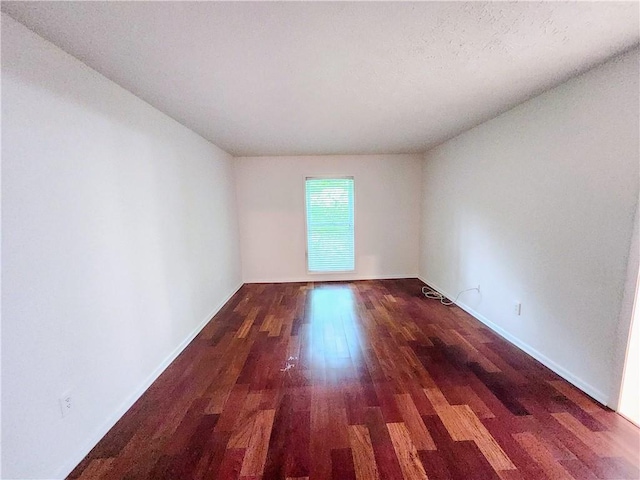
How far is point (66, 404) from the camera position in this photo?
1.38m

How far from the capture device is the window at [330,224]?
475cm

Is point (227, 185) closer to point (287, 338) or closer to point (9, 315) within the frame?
point (287, 338)

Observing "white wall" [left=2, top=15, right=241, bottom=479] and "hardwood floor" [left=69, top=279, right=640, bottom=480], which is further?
"hardwood floor" [left=69, top=279, right=640, bottom=480]

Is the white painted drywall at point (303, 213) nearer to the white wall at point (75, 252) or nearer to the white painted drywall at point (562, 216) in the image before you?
the white painted drywall at point (562, 216)

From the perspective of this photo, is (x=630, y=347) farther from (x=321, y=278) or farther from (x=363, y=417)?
(x=321, y=278)

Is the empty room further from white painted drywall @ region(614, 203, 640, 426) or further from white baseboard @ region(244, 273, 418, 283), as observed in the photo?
white baseboard @ region(244, 273, 418, 283)

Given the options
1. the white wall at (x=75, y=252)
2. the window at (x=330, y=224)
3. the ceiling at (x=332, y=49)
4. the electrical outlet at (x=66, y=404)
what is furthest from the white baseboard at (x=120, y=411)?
the window at (x=330, y=224)

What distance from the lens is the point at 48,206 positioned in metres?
1.32

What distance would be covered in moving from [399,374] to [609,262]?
1594mm

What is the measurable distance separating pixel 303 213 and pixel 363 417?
350cm

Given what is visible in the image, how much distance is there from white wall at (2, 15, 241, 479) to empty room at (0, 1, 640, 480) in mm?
12

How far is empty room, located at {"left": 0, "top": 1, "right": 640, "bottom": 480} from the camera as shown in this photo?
4.07 feet

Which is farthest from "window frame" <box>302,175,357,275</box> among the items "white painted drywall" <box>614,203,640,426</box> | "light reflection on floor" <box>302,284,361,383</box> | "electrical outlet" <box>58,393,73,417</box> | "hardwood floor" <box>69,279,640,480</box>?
"electrical outlet" <box>58,393,73,417</box>

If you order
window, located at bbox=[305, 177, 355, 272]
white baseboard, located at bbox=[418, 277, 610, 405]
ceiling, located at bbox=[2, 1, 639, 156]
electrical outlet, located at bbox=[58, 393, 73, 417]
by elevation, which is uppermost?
ceiling, located at bbox=[2, 1, 639, 156]
